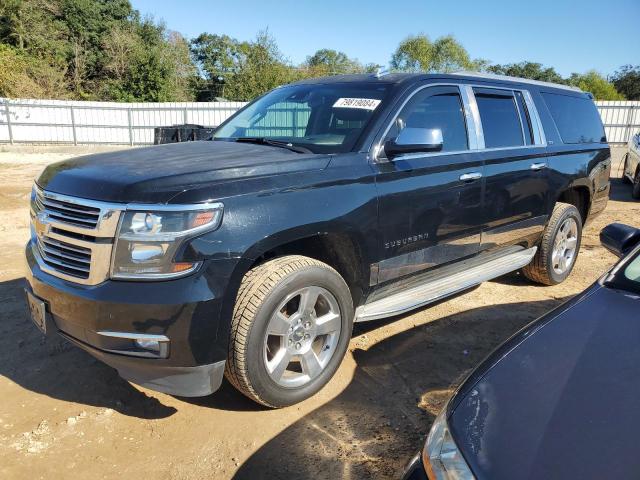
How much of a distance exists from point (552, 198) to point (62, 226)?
428 centimetres

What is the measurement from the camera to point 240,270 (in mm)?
2625

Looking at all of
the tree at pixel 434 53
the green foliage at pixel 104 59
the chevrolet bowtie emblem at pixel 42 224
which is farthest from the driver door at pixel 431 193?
the tree at pixel 434 53

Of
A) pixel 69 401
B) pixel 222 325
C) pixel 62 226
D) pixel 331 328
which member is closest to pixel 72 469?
pixel 69 401

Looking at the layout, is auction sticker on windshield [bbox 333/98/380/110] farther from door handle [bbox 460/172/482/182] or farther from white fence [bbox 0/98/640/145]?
white fence [bbox 0/98/640/145]

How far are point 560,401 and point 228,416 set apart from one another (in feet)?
6.52

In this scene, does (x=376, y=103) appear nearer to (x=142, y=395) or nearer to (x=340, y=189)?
(x=340, y=189)

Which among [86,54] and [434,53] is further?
[434,53]

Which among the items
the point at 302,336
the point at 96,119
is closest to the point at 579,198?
the point at 302,336

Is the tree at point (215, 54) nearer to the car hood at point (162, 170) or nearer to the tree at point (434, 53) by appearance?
the tree at point (434, 53)

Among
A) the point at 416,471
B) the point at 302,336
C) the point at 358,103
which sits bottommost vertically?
the point at 302,336

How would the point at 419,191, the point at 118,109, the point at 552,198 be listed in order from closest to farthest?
1. the point at 419,191
2. the point at 552,198
3. the point at 118,109

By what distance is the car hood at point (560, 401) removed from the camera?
1409 mm

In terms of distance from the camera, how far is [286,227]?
2.78 meters

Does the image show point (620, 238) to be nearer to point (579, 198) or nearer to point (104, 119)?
point (579, 198)
